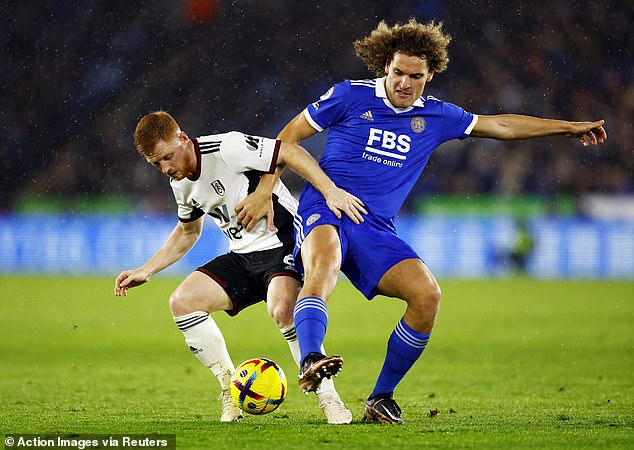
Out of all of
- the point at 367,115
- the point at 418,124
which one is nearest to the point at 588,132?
the point at 418,124

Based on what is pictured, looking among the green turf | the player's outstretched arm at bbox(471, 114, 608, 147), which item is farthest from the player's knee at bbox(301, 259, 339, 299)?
the player's outstretched arm at bbox(471, 114, 608, 147)

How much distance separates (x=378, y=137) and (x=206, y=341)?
1.46m

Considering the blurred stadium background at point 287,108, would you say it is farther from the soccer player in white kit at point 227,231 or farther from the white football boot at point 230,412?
the white football boot at point 230,412

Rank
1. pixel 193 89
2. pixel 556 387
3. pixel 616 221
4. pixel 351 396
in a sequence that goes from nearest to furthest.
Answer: pixel 351 396
pixel 556 387
pixel 616 221
pixel 193 89

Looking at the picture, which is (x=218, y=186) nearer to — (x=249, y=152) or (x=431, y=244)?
(x=249, y=152)

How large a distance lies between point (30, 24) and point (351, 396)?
1809 centimetres

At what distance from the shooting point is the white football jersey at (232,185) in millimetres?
5258

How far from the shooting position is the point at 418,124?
524 cm

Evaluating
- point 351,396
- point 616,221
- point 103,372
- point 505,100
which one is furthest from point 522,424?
point 505,100

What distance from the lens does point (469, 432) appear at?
458 cm

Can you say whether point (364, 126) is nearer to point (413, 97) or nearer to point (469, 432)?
point (413, 97)

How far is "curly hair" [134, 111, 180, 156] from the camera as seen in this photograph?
4.92 metres

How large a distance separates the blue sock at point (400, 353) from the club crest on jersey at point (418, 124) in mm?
1041

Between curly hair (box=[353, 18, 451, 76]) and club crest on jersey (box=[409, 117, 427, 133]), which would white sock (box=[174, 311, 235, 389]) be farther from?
curly hair (box=[353, 18, 451, 76])
